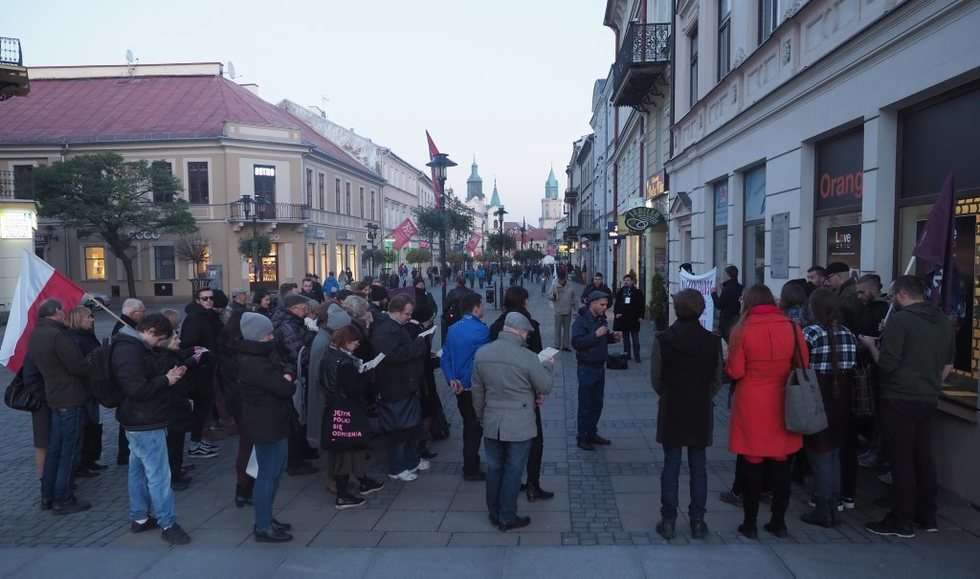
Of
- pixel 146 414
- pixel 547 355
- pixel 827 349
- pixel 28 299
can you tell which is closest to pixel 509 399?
pixel 547 355

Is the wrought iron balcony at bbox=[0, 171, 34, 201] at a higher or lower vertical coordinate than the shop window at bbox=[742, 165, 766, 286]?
higher

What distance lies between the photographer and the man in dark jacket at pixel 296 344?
22.9ft

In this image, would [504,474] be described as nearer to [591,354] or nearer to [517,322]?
[517,322]

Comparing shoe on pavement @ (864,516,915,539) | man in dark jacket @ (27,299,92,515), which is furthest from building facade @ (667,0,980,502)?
man in dark jacket @ (27,299,92,515)

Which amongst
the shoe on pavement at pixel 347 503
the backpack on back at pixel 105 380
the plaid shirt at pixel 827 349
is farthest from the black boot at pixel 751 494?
the backpack on back at pixel 105 380

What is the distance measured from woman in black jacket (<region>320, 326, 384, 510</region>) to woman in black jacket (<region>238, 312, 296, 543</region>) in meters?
0.53

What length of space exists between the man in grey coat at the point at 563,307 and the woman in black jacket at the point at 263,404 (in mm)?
10218

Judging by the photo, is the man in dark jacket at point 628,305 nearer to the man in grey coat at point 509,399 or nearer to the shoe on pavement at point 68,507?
the man in grey coat at point 509,399

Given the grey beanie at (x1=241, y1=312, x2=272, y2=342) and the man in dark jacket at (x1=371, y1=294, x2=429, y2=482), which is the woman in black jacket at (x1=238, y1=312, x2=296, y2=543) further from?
the man in dark jacket at (x1=371, y1=294, x2=429, y2=482)

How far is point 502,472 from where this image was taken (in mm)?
5387

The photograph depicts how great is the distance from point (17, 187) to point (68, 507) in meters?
32.3

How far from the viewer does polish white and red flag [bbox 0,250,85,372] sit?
630 cm

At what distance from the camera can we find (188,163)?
121ft

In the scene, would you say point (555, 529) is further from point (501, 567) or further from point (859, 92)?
point (859, 92)
